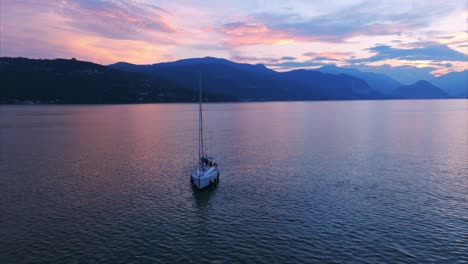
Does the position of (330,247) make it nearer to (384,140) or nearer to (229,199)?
(229,199)

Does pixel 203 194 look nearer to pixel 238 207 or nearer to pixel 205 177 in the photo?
pixel 205 177

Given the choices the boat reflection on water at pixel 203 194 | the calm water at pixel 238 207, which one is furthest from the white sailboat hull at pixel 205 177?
the calm water at pixel 238 207

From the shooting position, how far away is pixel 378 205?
53312mm

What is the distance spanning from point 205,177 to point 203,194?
12.0 feet

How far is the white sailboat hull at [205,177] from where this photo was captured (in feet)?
201

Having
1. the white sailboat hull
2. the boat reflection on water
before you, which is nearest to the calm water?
the boat reflection on water

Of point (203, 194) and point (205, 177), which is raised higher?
point (205, 177)

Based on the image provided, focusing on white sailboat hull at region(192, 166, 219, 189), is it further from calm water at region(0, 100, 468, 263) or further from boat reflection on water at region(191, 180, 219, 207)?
calm water at region(0, 100, 468, 263)

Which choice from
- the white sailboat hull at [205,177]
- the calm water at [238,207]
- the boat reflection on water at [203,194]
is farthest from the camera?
the white sailboat hull at [205,177]

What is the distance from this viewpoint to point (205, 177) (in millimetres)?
62031

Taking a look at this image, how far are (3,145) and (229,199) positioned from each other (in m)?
90.0

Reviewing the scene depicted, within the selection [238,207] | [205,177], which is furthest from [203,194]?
[238,207]

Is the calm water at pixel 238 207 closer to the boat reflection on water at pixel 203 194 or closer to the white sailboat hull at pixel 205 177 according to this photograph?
the boat reflection on water at pixel 203 194

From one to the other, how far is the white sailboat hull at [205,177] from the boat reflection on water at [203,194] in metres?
0.67
